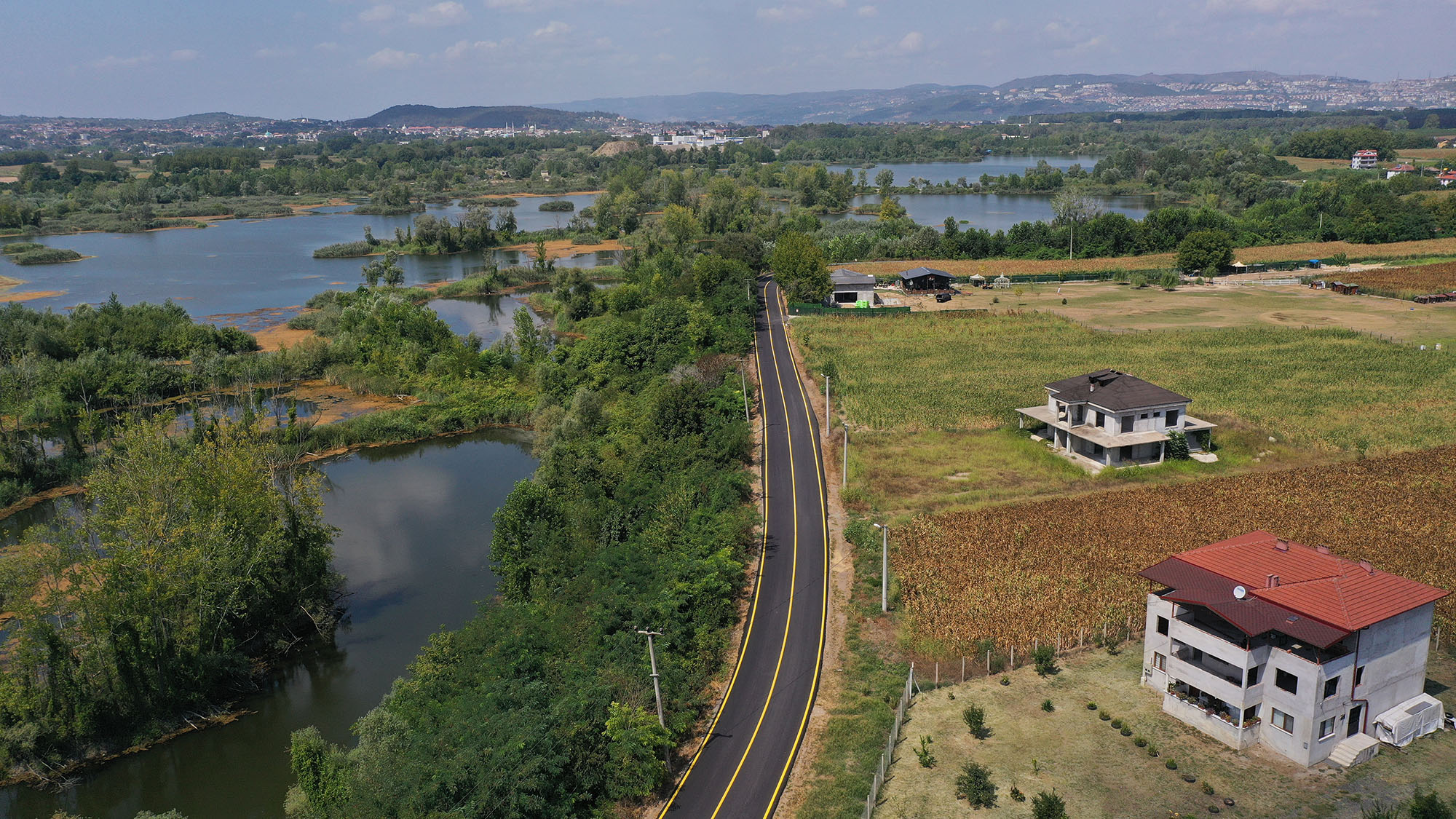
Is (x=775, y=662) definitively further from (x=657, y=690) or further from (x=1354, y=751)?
(x=1354, y=751)

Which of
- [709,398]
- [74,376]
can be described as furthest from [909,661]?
[74,376]

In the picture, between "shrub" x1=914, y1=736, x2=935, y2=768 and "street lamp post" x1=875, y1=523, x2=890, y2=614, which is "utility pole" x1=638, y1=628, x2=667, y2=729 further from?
"street lamp post" x1=875, y1=523, x2=890, y2=614

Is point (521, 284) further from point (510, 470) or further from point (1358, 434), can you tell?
point (1358, 434)

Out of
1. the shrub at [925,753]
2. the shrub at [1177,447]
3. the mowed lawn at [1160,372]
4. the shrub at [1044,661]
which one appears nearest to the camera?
the shrub at [925,753]

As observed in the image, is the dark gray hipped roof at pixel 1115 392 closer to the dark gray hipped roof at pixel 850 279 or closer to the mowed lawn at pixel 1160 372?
the mowed lawn at pixel 1160 372

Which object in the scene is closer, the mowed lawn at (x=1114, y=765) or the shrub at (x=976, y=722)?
the mowed lawn at (x=1114, y=765)

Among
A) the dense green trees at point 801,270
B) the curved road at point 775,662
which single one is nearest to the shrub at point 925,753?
the curved road at point 775,662
